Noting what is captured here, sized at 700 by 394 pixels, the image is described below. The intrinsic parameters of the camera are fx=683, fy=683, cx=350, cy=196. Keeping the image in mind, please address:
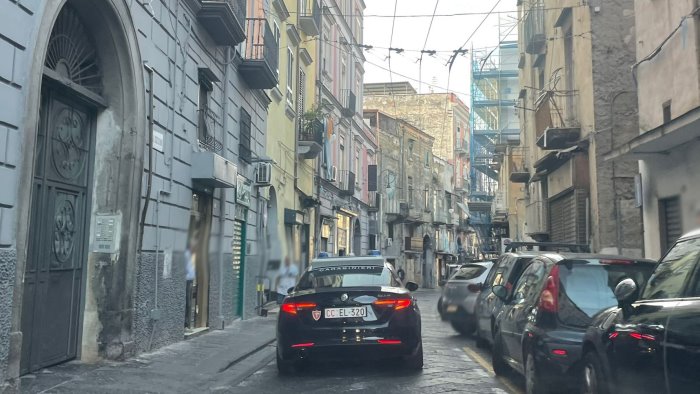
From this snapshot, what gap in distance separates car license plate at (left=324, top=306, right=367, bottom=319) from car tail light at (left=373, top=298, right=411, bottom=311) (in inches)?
8.3

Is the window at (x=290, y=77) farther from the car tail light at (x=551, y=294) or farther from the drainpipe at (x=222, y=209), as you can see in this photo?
the car tail light at (x=551, y=294)

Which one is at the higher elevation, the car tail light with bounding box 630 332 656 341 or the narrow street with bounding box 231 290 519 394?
the car tail light with bounding box 630 332 656 341

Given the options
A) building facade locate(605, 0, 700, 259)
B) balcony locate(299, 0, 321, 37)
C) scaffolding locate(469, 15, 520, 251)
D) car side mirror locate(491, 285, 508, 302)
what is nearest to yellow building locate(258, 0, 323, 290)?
balcony locate(299, 0, 321, 37)

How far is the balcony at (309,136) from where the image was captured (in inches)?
869

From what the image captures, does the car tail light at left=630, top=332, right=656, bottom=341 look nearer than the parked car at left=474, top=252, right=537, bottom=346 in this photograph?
Yes

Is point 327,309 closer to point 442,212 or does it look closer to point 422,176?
point 422,176

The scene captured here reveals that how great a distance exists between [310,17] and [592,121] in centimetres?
1040

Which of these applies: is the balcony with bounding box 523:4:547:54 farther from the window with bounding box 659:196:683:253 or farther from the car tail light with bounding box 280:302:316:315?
the car tail light with bounding box 280:302:316:315

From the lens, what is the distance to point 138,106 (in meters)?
9.09

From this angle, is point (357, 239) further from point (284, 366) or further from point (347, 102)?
point (284, 366)

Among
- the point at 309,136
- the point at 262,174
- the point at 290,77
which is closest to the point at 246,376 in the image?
the point at 262,174

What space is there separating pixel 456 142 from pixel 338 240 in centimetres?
3486

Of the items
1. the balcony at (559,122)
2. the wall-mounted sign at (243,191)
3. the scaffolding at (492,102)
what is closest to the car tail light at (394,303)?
the wall-mounted sign at (243,191)

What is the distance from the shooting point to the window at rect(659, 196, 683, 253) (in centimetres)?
1228
